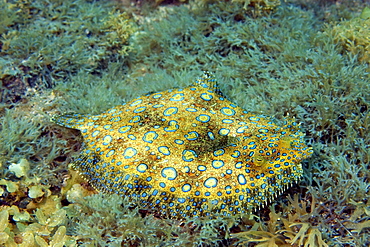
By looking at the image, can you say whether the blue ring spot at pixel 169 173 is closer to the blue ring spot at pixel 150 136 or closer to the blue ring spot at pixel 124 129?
the blue ring spot at pixel 150 136

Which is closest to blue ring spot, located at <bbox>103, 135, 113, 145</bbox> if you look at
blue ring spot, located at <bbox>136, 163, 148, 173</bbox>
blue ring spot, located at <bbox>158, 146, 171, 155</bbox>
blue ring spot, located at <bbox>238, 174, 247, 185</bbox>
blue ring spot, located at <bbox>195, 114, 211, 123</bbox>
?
blue ring spot, located at <bbox>136, 163, 148, 173</bbox>

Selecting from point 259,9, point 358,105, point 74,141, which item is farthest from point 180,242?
point 259,9

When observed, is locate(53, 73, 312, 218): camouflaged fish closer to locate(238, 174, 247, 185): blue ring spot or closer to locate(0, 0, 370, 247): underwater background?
locate(238, 174, 247, 185): blue ring spot

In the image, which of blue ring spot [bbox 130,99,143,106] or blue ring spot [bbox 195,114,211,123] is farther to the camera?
blue ring spot [bbox 130,99,143,106]

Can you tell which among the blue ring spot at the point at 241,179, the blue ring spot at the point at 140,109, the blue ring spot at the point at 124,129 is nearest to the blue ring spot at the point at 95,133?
the blue ring spot at the point at 124,129

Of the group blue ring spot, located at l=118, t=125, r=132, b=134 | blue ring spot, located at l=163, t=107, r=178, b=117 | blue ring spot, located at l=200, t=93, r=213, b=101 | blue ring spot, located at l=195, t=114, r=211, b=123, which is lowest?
blue ring spot, located at l=118, t=125, r=132, b=134

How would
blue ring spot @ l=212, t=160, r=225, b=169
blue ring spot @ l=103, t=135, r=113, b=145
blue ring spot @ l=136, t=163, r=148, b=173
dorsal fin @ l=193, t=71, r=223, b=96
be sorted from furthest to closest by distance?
dorsal fin @ l=193, t=71, r=223, b=96
blue ring spot @ l=103, t=135, r=113, b=145
blue ring spot @ l=136, t=163, r=148, b=173
blue ring spot @ l=212, t=160, r=225, b=169

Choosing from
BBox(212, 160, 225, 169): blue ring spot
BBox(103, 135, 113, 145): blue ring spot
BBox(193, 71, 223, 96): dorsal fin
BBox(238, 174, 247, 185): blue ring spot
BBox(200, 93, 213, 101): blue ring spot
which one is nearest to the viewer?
BBox(238, 174, 247, 185): blue ring spot

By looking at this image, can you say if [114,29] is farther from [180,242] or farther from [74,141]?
[180,242]
